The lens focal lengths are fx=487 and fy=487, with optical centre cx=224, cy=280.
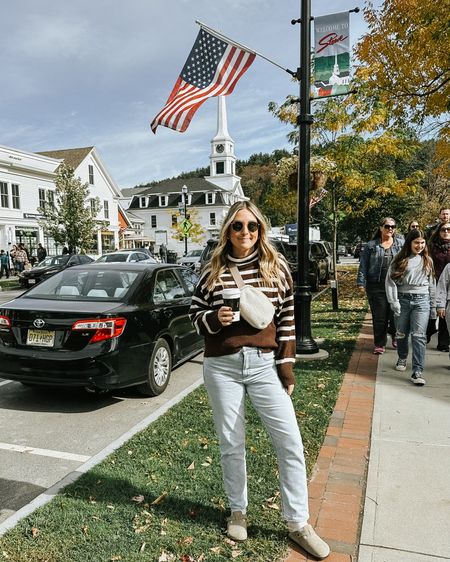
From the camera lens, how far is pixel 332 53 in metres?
6.92

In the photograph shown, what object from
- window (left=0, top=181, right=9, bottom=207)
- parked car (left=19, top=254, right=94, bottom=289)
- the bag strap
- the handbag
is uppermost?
window (left=0, top=181, right=9, bottom=207)

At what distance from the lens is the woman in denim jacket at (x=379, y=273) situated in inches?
276

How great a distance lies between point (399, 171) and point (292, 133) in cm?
2857

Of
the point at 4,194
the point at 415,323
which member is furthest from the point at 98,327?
the point at 4,194

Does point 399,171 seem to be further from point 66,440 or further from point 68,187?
point 66,440

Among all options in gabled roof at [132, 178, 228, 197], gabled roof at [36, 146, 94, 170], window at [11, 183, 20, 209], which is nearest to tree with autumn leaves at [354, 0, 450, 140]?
window at [11, 183, 20, 209]

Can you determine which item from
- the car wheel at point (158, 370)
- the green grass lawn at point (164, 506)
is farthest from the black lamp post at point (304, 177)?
the green grass lawn at point (164, 506)

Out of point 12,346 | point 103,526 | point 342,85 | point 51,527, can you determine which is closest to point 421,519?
point 103,526

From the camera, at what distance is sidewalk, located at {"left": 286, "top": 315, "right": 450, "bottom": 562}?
107 inches

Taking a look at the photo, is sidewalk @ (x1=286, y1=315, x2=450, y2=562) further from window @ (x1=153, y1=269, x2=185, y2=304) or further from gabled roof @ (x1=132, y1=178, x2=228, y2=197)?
gabled roof @ (x1=132, y1=178, x2=228, y2=197)

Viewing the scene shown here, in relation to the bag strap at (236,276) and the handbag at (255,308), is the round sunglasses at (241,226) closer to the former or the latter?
the bag strap at (236,276)

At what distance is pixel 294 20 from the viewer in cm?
675

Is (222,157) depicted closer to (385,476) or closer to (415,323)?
(415,323)

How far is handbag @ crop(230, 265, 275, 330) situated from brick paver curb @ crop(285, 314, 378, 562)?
1281 millimetres
